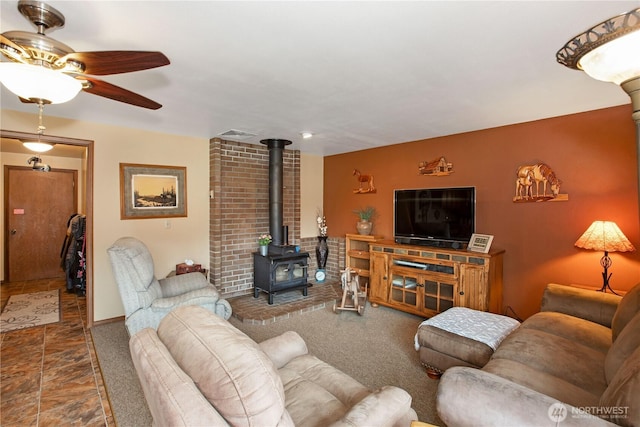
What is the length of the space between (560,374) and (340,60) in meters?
2.25

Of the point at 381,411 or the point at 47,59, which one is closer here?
the point at 381,411

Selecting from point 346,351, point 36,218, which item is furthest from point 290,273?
point 36,218

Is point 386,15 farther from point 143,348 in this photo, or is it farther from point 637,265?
point 637,265

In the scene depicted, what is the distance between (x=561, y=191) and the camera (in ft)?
10.5

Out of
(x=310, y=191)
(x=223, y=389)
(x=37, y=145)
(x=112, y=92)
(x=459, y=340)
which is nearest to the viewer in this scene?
(x=223, y=389)

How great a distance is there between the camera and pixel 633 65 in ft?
3.49

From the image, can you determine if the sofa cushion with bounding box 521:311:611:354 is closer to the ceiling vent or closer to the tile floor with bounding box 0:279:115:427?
the tile floor with bounding box 0:279:115:427

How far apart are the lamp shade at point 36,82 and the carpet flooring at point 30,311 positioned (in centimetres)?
327

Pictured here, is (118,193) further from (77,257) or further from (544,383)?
(544,383)

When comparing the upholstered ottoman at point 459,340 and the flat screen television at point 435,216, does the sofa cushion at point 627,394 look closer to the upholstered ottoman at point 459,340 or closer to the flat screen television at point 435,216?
the upholstered ottoman at point 459,340

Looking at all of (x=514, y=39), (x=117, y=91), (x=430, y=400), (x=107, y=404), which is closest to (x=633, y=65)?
(x=514, y=39)

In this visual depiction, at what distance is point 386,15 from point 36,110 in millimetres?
3508

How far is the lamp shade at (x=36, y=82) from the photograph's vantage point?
4.57ft

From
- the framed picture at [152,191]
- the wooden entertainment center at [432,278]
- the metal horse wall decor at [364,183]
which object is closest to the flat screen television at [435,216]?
the wooden entertainment center at [432,278]
